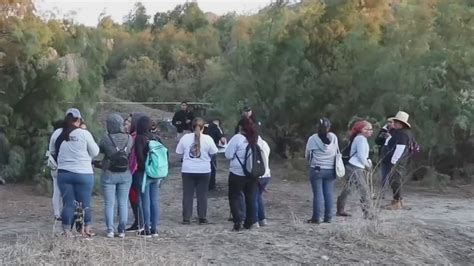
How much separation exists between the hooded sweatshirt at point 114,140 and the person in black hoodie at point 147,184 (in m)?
0.26

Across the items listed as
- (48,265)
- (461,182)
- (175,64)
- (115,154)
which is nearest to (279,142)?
(461,182)

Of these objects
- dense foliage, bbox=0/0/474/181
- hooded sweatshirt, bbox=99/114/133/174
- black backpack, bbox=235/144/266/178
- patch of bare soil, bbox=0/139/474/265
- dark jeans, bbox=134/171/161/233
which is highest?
dense foliage, bbox=0/0/474/181

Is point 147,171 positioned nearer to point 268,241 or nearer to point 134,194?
point 134,194

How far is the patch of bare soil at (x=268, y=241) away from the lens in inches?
371

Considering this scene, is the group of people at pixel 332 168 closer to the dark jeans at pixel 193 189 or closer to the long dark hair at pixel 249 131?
the long dark hair at pixel 249 131

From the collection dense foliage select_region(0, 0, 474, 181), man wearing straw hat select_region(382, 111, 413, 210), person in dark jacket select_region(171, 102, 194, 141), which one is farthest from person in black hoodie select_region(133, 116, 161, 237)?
person in dark jacket select_region(171, 102, 194, 141)

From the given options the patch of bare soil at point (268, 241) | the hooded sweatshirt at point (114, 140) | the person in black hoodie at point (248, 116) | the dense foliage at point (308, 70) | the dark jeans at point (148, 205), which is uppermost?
the dense foliage at point (308, 70)

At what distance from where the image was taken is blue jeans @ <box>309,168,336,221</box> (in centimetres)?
1268

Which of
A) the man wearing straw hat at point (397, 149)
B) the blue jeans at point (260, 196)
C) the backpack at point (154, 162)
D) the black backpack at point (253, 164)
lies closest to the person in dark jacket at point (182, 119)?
the man wearing straw hat at point (397, 149)

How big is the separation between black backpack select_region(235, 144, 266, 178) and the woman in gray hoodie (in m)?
1.62

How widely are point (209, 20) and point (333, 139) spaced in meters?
58.1

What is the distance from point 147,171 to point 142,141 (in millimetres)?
414

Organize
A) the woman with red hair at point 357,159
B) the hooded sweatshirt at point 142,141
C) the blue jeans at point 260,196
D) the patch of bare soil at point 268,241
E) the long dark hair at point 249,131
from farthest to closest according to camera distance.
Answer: the woman with red hair at point 357,159, the blue jeans at point 260,196, the long dark hair at point 249,131, the hooded sweatshirt at point 142,141, the patch of bare soil at point 268,241

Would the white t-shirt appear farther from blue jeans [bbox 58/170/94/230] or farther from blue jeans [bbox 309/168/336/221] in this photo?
blue jeans [bbox 58/170/94/230]
